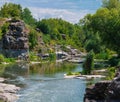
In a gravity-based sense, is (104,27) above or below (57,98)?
above

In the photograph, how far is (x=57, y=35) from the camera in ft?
547

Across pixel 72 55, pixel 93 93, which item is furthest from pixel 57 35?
pixel 93 93

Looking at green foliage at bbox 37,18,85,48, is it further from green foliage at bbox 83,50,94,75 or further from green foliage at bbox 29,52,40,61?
green foliage at bbox 83,50,94,75

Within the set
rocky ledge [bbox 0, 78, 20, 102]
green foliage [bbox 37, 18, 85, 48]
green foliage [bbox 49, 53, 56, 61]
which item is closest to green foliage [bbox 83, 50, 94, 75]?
rocky ledge [bbox 0, 78, 20, 102]

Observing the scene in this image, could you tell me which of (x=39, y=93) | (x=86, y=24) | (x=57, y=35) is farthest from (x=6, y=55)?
(x=39, y=93)

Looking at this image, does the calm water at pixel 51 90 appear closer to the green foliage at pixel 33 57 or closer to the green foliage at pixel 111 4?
the green foliage at pixel 33 57

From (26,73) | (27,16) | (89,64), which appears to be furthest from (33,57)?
(89,64)

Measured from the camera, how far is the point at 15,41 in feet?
408

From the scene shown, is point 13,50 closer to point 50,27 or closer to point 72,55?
point 72,55

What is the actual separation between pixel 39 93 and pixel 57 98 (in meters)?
5.14

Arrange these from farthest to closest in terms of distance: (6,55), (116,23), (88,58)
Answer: (6,55), (116,23), (88,58)

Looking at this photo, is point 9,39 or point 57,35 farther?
point 57,35

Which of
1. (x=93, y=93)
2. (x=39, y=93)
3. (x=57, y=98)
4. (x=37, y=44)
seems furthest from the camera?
(x=37, y=44)

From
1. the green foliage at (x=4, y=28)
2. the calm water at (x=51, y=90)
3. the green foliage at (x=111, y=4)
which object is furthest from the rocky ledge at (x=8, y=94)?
the green foliage at (x=4, y=28)
